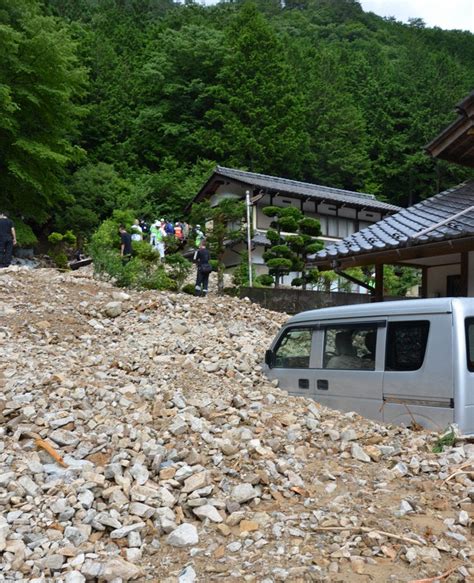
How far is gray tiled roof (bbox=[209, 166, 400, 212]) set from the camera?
28828mm

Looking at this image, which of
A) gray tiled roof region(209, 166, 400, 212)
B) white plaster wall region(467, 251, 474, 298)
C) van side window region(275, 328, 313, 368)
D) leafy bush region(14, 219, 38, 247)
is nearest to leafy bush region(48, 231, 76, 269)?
leafy bush region(14, 219, 38, 247)

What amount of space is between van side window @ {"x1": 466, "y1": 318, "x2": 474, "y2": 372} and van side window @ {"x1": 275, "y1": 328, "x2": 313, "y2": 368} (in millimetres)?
2223

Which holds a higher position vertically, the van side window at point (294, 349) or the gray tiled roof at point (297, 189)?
the gray tiled roof at point (297, 189)

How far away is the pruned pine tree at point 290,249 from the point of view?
21.8m

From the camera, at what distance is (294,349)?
7539 millimetres

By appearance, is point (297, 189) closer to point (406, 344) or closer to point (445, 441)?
point (406, 344)

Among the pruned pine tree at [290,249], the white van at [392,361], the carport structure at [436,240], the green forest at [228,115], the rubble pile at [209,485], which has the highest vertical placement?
the green forest at [228,115]

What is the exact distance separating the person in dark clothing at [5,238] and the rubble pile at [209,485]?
763cm

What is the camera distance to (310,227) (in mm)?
23688

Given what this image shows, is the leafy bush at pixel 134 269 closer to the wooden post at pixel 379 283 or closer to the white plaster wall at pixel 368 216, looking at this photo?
the wooden post at pixel 379 283

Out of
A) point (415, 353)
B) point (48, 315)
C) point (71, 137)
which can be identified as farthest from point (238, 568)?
point (71, 137)

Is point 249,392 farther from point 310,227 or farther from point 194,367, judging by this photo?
point 310,227

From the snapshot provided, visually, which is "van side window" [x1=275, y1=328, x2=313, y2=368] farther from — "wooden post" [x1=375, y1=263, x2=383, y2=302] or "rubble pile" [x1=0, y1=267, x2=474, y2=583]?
"wooden post" [x1=375, y1=263, x2=383, y2=302]

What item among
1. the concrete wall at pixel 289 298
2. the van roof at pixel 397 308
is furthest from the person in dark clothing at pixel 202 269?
the van roof at pixel 397 308
